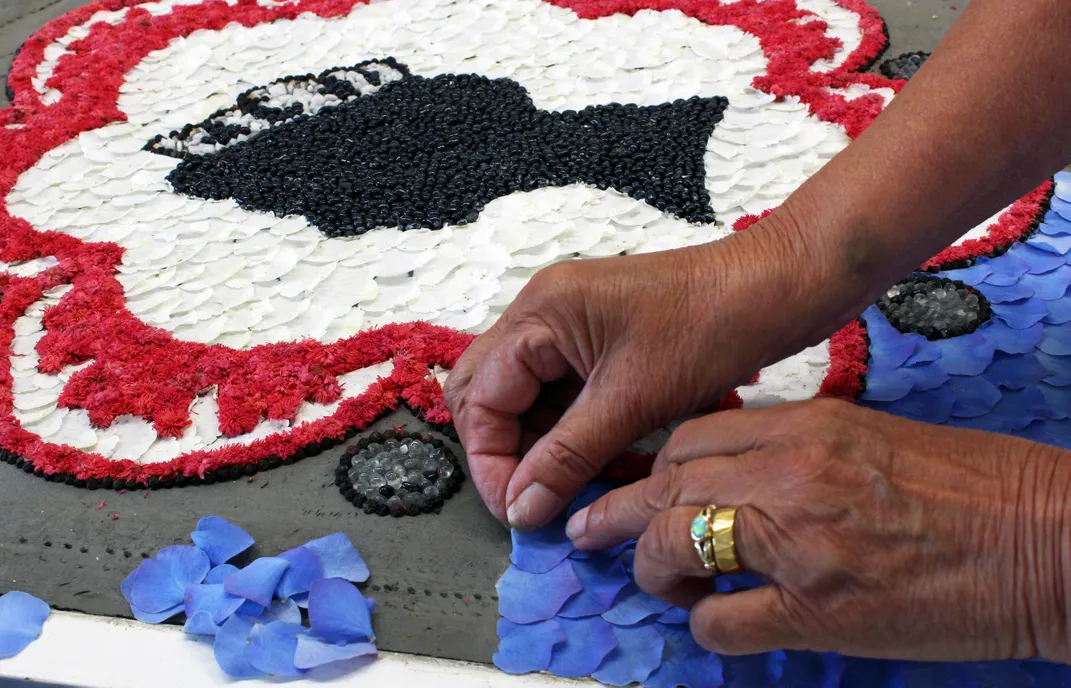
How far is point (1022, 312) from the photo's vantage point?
157 cm

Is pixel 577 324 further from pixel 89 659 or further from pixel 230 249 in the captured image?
pixel 230 249

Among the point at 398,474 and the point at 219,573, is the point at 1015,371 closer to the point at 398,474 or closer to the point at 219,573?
the point at 398,474

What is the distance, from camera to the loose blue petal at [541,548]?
119 centimetres

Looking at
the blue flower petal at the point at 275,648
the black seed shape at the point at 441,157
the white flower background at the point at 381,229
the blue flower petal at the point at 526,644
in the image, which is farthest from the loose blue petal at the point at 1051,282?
the blue flower petal at the point at 275,648

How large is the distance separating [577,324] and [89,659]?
69 centimetres

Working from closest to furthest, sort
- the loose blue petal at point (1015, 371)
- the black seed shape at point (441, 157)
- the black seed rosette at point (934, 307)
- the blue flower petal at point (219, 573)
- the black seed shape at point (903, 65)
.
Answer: the blue flower petal at point (219, 573) < the loose blue petal at point (1015, 371) < the black seed rosette at point (934, 307) < the black seed shape at point (441, 157) < the black seed shape at point (903, 65)

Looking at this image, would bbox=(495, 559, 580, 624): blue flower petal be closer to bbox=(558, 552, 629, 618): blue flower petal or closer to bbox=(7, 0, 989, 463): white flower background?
bbox=(558, 552, 629, 618): blue flower petal

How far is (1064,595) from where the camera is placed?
2.79 ft

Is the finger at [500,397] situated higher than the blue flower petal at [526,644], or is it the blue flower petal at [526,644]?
the finger at [500,397]

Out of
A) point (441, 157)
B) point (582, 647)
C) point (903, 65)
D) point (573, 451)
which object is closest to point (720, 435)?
point (573, 451)

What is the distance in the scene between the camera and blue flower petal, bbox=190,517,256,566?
122cm

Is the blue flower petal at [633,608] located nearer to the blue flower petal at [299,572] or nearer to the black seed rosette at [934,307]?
the blue flower petal at [299,572]

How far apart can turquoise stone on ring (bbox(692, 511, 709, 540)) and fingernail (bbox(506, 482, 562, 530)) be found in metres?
0.26

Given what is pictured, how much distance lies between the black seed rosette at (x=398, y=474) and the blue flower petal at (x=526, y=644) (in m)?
0.22
